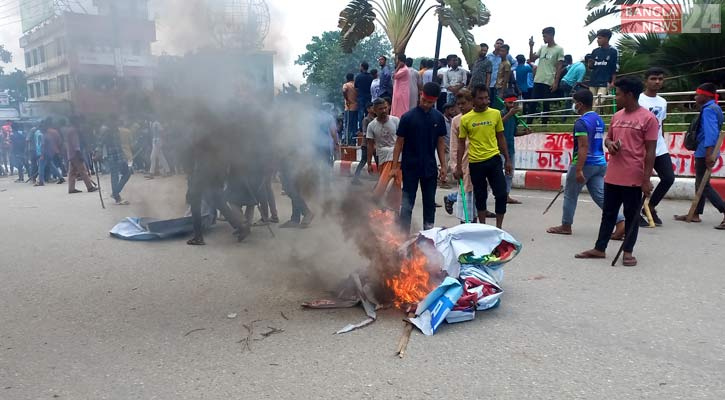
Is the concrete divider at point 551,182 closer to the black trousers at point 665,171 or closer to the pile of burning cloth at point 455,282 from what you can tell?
the black trousers at point 665,171

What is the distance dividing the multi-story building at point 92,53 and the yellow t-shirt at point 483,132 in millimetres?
3217

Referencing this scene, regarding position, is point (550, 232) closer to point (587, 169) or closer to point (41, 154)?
point (587, 169)

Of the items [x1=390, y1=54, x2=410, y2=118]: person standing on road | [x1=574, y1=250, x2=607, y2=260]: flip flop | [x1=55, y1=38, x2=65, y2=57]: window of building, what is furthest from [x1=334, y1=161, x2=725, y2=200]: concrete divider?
[x1=55, y1=38, x2=65, y2=57]: window of building

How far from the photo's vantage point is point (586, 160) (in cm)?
613

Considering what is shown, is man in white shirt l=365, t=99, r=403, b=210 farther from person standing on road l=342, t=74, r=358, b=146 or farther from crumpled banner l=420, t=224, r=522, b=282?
person standing on road l=342, t=74, r=358, b=146

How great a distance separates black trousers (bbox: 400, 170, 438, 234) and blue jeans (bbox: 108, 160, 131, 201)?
5854 millimetres

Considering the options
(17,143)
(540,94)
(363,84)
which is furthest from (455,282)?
(17,143)

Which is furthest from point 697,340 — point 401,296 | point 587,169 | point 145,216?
point 145,216

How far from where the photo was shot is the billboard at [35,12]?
4.11m

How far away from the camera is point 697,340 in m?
3.35

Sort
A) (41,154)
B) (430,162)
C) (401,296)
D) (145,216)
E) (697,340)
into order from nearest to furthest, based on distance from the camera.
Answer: (697,340)
(401,296)
(430,162)
(145,216)
(41,154)

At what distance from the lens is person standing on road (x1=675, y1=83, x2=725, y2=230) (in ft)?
21.4

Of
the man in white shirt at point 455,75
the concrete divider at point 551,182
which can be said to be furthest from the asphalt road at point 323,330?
the man in white shirt at point 455,75

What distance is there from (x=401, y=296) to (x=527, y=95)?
405 inches
